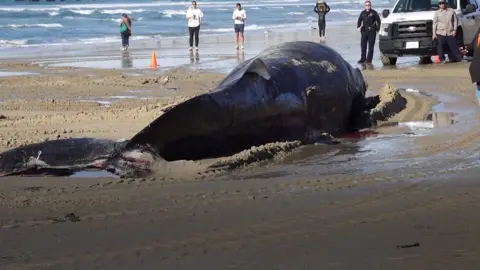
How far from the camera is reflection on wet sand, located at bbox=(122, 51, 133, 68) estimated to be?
73.4 feet

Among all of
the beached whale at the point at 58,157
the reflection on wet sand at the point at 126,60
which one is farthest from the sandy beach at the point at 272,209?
the reflection on wet sand at the point at 126,60

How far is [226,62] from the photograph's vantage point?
22.2m

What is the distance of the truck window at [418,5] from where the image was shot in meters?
21.7

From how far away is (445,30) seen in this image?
19734 mm

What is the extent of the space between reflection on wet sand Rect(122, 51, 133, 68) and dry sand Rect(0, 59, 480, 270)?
14991mm

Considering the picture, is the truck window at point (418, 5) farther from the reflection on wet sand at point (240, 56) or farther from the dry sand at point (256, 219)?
the dry sand at point (256, 219)

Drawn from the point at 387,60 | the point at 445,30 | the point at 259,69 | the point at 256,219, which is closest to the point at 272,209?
the point at 256,219

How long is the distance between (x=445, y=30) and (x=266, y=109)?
13.2 metres

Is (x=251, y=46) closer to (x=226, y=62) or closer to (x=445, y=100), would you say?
(x=226, y=62)

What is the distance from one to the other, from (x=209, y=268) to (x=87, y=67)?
18.2 meters

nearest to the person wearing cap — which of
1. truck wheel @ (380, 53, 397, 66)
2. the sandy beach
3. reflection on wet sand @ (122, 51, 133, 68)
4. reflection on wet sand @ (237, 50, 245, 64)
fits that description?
truck wheel @ (380, 53, 397, 66)

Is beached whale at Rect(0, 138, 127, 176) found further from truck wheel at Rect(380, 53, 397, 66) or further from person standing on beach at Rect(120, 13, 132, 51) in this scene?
person standing on beach at Rect(120, 13, 132, 51)

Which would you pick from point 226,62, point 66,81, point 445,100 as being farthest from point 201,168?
point 226,62

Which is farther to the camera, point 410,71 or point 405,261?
point 410,71
